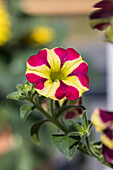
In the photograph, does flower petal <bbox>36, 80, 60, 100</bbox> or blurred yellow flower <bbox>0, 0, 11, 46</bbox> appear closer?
flower petal <bbox>36, 80, 60, 100</bbox>

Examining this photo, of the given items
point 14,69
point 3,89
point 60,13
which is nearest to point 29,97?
point 3,89

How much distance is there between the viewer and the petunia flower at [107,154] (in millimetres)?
330

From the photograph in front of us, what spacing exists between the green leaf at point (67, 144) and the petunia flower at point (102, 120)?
0.14ft

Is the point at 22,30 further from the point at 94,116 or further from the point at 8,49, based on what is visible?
the point at 94,116

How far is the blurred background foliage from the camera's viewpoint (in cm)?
183

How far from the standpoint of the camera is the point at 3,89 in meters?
1.83

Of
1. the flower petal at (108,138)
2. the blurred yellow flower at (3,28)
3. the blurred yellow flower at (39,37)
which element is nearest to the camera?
the flower petal at (108,138)

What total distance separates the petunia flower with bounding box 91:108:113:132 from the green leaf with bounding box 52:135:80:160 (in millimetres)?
42

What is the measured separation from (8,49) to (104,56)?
2.05m

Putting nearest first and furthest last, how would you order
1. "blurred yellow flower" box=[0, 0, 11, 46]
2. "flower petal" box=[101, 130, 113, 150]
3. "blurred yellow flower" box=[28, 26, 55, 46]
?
"flower petal" box=[101, 130, 113, 150], "blurred yellow flower" box=[0, 0, 11, 46], "blurred yellow flower" box=[28, 26, 55, 46]

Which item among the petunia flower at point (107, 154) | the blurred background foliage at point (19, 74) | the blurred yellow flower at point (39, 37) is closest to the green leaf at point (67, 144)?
the petunia flower at point (107, 154)

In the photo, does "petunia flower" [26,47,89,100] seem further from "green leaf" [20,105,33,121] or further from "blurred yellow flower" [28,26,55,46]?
"blurred yellow flower" [28,26,55,46]

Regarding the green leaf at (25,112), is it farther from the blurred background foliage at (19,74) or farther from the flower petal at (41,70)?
the blurred background foliage at (19,74)

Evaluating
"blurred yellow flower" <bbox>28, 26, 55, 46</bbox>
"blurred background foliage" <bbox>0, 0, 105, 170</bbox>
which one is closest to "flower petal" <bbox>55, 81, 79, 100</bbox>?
"blurred background foliage" <bbox>0, 0, 105, 170</bbox>
